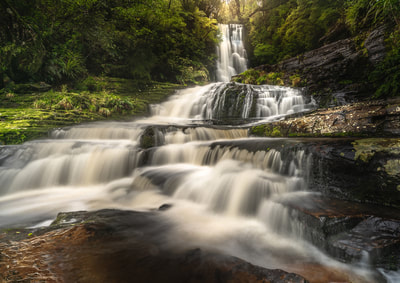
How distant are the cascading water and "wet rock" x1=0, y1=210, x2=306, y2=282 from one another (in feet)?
1.22

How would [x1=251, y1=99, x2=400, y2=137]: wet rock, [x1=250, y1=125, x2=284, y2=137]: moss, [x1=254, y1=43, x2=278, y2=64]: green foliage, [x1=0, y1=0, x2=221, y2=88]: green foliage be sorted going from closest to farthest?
[x1=251, y1=99, x2=400, y2=137]: wet rock < [x1=250, y1=125, x2=284, y2=137]: moss < [x1=0, y1=0, x2=221, y2=88]: green foliage < [x1=254, y1=43, x2=278, y2=64]: green foliage

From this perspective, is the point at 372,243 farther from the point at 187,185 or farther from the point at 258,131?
the point at 258,131

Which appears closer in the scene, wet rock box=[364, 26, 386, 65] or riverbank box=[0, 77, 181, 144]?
riverbank box=[0, 77, 181, 144]

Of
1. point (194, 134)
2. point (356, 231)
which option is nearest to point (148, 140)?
point (194, 134)

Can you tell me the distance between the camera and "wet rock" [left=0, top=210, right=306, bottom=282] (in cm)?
146

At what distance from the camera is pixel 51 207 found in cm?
352

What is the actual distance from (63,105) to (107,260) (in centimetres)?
815

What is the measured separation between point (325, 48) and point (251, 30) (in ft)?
36.6

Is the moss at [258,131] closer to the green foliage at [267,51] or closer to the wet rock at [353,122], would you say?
the wet rock at [353,122]

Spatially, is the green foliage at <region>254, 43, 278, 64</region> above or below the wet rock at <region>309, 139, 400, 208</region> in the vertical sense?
above

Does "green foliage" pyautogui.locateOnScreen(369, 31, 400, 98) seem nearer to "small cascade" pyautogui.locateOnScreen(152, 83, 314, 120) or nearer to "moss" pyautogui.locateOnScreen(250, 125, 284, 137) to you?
"small cascade" pyautogui.locateOnScreen(152, 83, 314, 120)

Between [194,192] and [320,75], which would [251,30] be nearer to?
[320,75]

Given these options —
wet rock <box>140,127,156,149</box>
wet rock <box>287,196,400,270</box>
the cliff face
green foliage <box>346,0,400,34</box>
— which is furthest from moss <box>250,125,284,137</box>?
green foliage <box>346,0,400,34</box>

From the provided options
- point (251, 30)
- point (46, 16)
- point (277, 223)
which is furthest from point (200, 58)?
point (277, 223)
